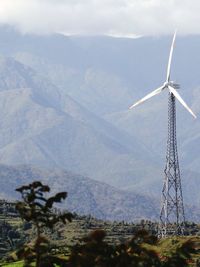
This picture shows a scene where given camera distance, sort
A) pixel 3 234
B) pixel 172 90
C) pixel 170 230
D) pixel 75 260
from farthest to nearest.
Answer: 1. pixel 3 234
2. pixel 170 230
3. pixel 172 90
4. pixel 75 260

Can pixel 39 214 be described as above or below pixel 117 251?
above

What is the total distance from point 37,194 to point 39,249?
1.54m

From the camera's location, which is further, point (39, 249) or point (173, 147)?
point (173, 147)

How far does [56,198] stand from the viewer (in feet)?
79.2

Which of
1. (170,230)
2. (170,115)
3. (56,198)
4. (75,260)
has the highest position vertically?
(170,115)

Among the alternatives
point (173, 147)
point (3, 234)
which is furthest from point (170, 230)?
point (3, 234)

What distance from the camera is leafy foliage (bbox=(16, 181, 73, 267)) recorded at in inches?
952

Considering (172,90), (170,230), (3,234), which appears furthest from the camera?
(3,234)

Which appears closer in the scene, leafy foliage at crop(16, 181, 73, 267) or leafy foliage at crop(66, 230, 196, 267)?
leafy foliage at crop(66, 230, 196, 267)

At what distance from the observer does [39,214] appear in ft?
80.5

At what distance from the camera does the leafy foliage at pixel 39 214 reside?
79.3 feet

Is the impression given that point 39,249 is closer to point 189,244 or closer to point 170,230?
point 189,244

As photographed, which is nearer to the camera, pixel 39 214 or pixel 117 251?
pixel 117 251

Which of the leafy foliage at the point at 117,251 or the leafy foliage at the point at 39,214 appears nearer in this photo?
the leafy foliage at the point at 117,251
